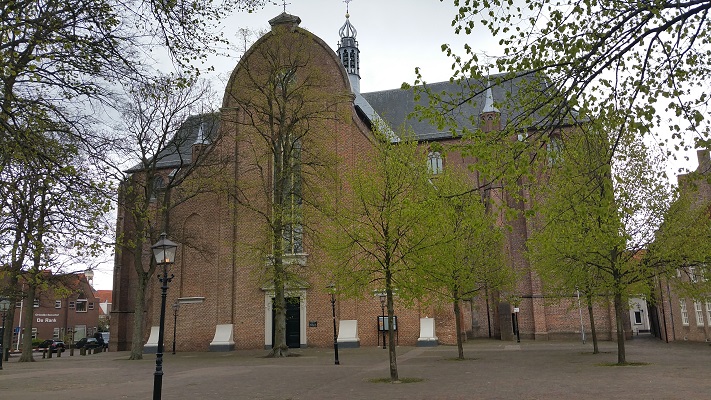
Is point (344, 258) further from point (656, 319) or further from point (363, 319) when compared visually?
point (656, 319)

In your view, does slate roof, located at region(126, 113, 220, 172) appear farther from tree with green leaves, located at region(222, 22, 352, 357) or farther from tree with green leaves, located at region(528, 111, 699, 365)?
tree with green leaves, located at region(528, 111, 699, 365)

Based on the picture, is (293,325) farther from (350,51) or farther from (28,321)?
(350,51)

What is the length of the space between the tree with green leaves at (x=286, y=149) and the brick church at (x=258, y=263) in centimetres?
16

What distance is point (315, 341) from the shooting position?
3009cm

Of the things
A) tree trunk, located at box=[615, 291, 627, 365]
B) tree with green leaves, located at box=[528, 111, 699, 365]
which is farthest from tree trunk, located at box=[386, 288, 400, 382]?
tree trunk, located at box=[615, 291, 627, 365]

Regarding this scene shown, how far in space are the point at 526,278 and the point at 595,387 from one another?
23.7m

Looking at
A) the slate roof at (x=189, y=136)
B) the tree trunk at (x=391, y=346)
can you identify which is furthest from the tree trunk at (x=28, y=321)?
the tree trunk at (x=391, y=346)

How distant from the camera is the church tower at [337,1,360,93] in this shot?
43344 mm

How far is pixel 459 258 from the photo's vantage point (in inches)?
848

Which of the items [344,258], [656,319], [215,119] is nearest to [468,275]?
[344,258]

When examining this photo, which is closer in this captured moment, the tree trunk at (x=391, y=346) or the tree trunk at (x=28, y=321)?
the tree trunk at (x=391, y=346)

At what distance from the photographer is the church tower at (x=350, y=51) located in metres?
43.3

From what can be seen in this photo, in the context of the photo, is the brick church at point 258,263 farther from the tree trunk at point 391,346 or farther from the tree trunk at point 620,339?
the tree trunk at point 391,346

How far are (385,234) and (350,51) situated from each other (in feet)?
101
